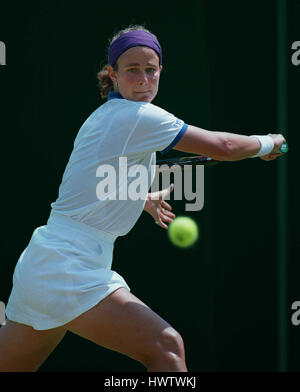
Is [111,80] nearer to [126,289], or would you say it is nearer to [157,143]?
[157,143]

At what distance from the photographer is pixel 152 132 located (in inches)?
125

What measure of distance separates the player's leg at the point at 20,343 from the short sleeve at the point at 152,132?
866 mm

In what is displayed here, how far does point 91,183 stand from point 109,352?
73.4 inches

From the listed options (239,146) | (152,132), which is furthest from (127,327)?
(239,146)

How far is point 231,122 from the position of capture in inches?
190

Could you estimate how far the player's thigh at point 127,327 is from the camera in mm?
2951

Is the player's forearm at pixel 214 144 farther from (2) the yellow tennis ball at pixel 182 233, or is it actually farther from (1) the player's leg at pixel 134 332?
(2) the yellow tennis ball at pixel 182 233

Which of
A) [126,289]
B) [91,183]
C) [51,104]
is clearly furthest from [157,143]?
[51,104]

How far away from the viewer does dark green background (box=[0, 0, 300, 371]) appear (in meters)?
4.53

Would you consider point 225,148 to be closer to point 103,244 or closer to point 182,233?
point 103,244

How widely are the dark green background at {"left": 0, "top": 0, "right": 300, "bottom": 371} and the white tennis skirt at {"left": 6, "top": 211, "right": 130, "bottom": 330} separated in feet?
4.37

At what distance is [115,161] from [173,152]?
1.75 metres
